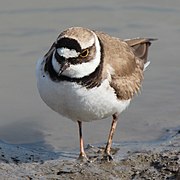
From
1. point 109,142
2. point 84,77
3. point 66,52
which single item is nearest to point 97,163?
point 109,142

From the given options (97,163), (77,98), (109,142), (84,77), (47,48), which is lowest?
(97,163)

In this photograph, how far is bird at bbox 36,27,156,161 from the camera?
19.2 ft

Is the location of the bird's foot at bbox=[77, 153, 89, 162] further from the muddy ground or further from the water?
the water

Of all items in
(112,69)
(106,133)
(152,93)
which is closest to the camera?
(112,69)

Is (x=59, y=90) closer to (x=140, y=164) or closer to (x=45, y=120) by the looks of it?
(x=140, y=164)

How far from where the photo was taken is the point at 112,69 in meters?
6.39

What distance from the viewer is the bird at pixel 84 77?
230 inches

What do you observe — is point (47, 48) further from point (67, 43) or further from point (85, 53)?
point (67, 43)

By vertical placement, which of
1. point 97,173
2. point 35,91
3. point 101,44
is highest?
point 101,44

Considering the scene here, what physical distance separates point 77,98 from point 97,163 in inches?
30.7

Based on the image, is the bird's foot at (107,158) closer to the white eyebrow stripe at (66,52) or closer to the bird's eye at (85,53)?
the bird's eye at (85,53)

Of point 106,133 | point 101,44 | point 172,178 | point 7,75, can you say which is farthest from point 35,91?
point 172,178

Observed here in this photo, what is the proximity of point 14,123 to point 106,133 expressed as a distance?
3.22 feet

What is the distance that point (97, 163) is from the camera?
6539 mm
